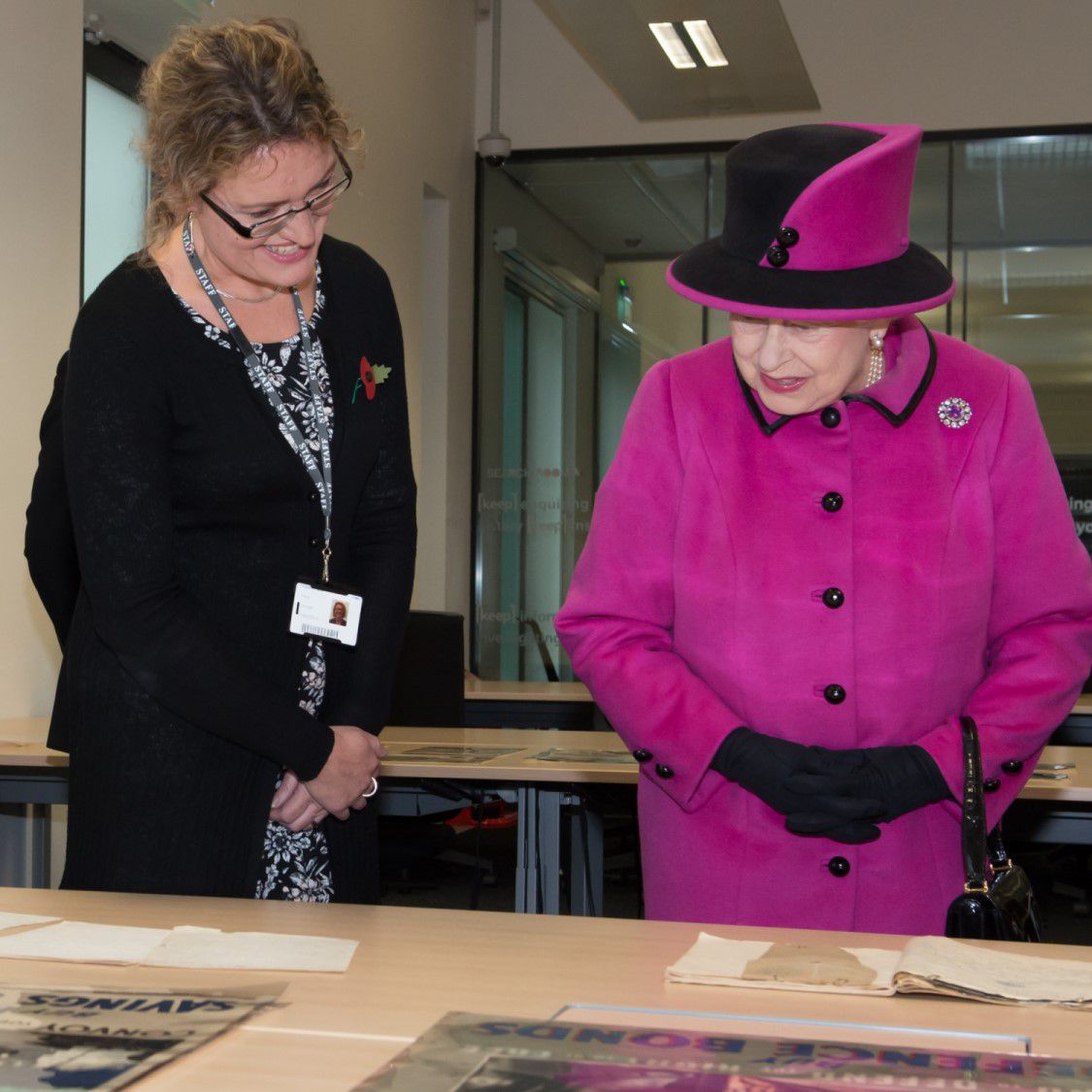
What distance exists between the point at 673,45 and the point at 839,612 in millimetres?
4281

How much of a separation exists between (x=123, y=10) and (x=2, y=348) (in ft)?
5.11

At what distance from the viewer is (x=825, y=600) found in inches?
66.4

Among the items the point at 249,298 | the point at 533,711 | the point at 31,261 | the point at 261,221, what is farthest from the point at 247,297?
the point at 533,711

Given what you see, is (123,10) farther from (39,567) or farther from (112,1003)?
(112,1003)

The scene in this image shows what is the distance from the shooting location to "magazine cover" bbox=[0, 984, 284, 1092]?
39.7 inches

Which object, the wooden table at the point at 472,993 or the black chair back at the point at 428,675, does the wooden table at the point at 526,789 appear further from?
the wooden table at the point at 472,993

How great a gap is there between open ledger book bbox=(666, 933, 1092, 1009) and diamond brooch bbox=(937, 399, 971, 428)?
1.97 feet

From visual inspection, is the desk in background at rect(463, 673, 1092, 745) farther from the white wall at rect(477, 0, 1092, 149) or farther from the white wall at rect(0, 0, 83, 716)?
the white wall at rect(477, 0, 1092, 149)

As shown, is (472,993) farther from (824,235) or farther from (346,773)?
(824,235)

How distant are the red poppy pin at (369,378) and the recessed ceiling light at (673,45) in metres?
3.64

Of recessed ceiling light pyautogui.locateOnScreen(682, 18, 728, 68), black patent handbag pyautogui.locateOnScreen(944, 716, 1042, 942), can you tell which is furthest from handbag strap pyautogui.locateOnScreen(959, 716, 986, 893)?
recessed ceiling light pyautogui.locateOnScreen(682, 18, 728, 68)

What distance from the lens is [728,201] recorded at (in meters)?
1.66

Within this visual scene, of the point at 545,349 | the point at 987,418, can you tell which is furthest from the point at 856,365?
the point at 545,349

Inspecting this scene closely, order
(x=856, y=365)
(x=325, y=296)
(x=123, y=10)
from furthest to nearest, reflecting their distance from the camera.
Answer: (x=123, y=10) < (x=325, y=296) < (x=856, y=365)
